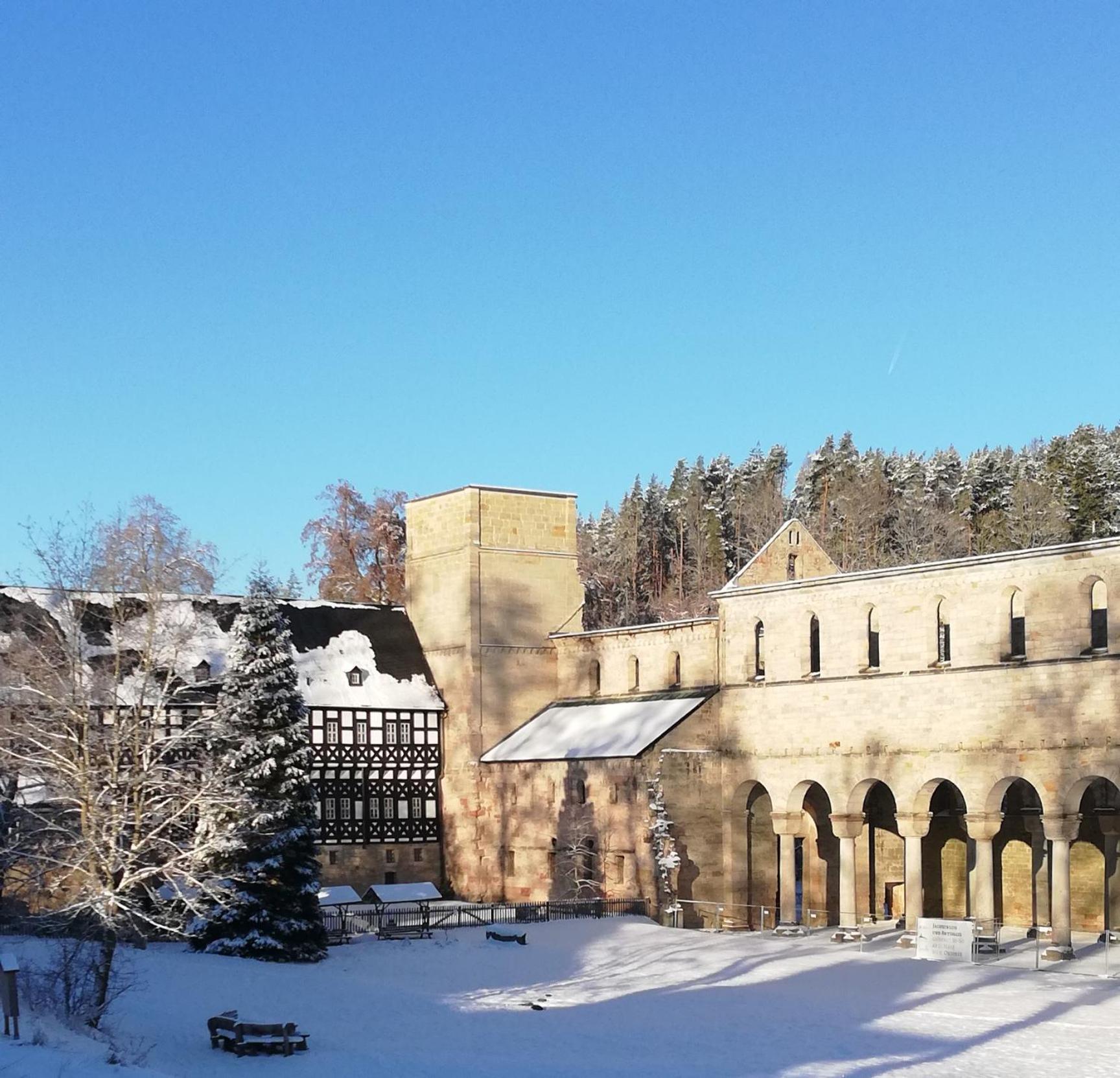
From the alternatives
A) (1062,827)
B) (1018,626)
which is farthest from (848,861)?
(1018,626)

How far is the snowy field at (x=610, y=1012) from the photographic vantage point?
27.7 m

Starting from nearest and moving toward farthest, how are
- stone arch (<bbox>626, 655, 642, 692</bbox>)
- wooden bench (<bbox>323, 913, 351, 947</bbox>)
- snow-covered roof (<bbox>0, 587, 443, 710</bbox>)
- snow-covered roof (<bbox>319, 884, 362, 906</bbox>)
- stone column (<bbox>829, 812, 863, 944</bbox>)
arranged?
wooden bench (<bbox>323, 913, 351, 947</bbox>) → stone column (<bbox>829, 812, 863, 944</bbox>) → snow-covered roof (<bbox>319, 884, 362, 906</bbox>) → snow-covered roof (<bbox>0, 587, 443, 710</bbox>) → stone arch (<bbox>626, 655, 642, 692</bbox>)

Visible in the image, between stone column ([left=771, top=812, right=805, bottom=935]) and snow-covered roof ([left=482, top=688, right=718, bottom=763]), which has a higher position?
snow-covered roof ([left=482, top=688, right=718, bottom=763])

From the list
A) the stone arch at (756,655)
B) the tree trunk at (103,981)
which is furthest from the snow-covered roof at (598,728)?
the tree trunk at (103,981)

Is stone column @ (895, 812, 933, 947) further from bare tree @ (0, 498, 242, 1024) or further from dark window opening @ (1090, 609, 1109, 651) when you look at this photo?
bare tree @ (0, 498, 242, 1024)

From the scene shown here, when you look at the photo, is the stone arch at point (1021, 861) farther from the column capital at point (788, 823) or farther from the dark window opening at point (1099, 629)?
the dark window opening at point (1099, 629)

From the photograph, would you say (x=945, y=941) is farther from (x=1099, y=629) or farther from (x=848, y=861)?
(x=1099, y=629)

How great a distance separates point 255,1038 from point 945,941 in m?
17.5

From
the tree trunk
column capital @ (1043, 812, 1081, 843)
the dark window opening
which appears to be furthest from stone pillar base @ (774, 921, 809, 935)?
the tree trunk

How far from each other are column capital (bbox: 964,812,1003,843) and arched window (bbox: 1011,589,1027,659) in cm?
399

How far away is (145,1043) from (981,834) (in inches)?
857

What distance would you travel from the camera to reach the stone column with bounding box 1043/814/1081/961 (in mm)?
39812

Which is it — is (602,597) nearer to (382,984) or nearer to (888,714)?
(888,714)

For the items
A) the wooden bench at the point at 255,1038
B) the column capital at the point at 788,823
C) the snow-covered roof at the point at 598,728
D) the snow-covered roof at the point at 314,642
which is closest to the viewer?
→ the wooden bench at the point at 255,1038
